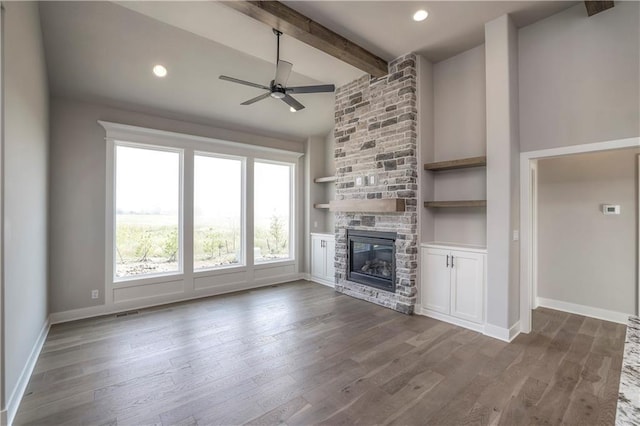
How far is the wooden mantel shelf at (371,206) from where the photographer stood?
410 centimetres

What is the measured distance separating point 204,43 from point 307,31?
147cm

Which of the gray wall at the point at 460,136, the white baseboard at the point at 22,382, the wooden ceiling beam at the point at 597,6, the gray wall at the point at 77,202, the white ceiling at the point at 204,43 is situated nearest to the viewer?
the white baseboard at the point at 22,382

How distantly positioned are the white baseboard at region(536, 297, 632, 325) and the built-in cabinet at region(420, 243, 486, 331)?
156 cm

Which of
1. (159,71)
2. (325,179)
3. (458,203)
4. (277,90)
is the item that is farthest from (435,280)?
(159,71)

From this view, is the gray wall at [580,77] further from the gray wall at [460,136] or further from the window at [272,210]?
the window at [272,210]

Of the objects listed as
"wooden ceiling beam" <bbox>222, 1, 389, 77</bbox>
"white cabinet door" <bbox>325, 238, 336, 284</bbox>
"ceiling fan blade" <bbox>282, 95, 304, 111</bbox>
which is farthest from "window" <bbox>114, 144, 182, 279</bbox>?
"wooden ceiling beam" <bbox>222, 1, 389, 77</bbox>

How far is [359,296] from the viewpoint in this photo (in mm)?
4895

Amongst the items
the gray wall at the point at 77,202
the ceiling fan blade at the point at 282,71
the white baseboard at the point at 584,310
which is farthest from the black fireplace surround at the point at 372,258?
the gray wall at the point at 77,202

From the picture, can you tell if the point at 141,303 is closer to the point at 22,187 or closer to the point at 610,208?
the point at 22,187

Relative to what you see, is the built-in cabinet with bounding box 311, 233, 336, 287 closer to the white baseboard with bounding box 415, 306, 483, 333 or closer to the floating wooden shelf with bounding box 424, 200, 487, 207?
the white baseboard with bounding box 415, 306, 483, 333

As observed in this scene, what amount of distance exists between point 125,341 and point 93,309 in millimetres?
1263

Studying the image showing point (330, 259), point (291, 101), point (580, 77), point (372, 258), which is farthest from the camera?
point (330, 259)

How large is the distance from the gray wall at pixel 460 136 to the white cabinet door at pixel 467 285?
1.47 feet

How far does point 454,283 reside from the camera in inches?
152
